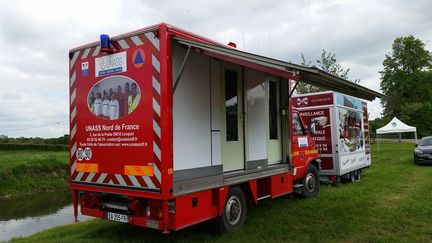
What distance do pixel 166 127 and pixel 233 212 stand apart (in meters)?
2.11

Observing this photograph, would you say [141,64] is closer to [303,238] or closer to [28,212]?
[303,238]

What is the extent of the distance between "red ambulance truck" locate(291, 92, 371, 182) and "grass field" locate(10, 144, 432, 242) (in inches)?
76.8

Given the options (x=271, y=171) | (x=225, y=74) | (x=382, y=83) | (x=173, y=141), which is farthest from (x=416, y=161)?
(x=382, y=83)

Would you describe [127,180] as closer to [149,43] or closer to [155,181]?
[155,181]

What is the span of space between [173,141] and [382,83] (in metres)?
59.9

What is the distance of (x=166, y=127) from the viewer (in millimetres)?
5516

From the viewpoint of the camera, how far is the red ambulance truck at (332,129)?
11977mm

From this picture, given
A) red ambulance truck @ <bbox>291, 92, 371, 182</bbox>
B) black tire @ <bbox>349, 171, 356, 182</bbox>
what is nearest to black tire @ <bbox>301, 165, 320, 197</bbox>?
red ambulance truck @ <bbox>291, 92, 371, 182</bbox>

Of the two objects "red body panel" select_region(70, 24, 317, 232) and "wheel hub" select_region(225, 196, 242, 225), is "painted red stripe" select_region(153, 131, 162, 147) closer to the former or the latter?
"red body panel" select_region(70, 24, 317, 232)

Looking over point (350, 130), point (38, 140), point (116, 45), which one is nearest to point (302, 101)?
point (350, 130)

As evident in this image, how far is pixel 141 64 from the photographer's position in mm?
5832

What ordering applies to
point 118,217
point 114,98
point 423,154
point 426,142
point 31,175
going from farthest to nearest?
point 31,175, point 426,142, point 423,154, point 114,98, point 118,217

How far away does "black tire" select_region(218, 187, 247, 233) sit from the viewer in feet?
21.4

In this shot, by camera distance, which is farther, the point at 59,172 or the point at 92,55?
the point at 59,172
